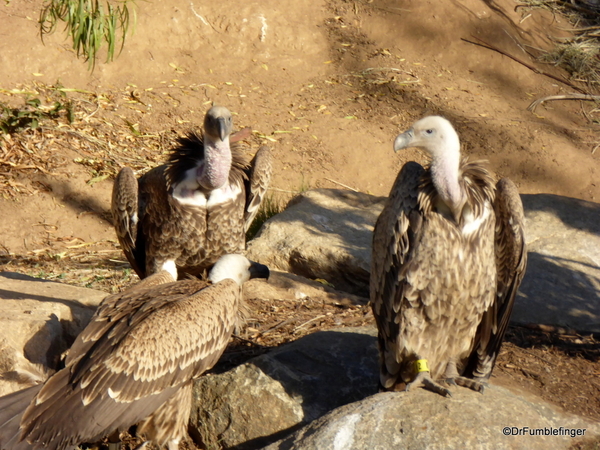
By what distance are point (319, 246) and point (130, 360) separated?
2968mm

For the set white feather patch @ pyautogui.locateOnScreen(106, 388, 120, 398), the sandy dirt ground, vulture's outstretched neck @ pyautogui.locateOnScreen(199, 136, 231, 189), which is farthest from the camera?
the sandy dirt ground

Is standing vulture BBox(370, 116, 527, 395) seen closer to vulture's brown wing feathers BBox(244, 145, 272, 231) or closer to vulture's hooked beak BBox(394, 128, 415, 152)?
vulture's hooked beak BBox(394, 128, 415, 152)

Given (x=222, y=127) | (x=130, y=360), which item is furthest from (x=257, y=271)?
(x=130, y=360)

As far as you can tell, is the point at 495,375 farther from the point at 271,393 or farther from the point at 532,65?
the point at 532,65

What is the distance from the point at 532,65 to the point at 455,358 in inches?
341

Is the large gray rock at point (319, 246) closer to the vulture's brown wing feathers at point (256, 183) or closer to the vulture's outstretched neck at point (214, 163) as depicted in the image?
the vulture's brown wing feathers at point (256, 183)

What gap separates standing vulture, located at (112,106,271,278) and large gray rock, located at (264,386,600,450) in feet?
6.64

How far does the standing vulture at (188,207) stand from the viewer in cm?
503

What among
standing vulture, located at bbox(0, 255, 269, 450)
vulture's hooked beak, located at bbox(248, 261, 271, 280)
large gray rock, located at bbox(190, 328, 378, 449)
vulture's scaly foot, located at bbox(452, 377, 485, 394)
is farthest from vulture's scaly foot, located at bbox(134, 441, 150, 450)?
vulture's scaly foot, located at bbox(452, 377, 485, 394)

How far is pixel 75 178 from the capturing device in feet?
26.6

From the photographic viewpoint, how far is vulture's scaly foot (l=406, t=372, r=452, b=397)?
3.59 metres

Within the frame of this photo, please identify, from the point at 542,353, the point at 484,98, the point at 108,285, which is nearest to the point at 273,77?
the point at 484,98
